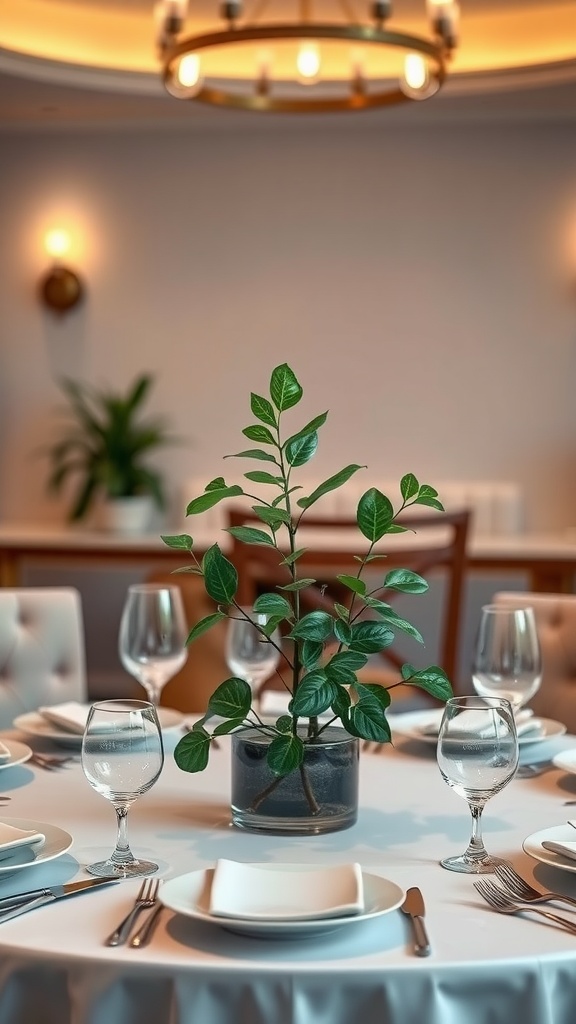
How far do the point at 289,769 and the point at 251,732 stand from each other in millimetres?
155

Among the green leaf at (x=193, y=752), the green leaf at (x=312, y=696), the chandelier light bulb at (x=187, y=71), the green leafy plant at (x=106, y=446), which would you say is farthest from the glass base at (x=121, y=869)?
the green leafy plant at (x=106, y=446)

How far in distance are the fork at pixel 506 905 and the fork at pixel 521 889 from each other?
0.01m

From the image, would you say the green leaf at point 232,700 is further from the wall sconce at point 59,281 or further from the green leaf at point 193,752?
the wall sconce at point 59,281

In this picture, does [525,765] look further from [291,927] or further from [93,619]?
[93,619]

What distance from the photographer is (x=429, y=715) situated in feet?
6.48

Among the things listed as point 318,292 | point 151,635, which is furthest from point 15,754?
point 318,292

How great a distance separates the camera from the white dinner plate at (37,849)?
1.20m

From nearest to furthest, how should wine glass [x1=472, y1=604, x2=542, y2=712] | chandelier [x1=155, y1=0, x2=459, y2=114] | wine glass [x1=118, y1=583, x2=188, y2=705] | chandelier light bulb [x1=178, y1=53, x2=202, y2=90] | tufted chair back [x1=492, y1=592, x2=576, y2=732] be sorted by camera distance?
wine glass [x1=472, y1=604, x2=542, y2=712], wine glass [x1=118, y1=583, x2=188, y2=705], tufted chair back [x1=492, y1=592, x2=576, y2=732], chandelier [x1=155, y1=0, x2=459, y2=114], chandelier light bulb [x1=178, y1=53, x2=202, y2=90]

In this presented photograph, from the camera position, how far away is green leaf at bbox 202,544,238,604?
54.6 inches

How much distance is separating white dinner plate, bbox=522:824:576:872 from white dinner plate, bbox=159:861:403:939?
17 centimetres

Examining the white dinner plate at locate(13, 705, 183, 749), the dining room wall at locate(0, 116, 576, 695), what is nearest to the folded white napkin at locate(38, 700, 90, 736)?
the white dinner plate at locate(13, 705, 183, 749)

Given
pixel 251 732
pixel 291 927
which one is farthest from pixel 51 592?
pixel 291 927

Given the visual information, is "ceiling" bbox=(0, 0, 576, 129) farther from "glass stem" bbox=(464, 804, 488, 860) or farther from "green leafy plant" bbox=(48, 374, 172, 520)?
"glass stem" bbox=(464, 804, 488, 860)

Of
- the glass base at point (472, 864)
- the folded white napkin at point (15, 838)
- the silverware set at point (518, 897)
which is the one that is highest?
the folded white napkin at point (15, 838)
